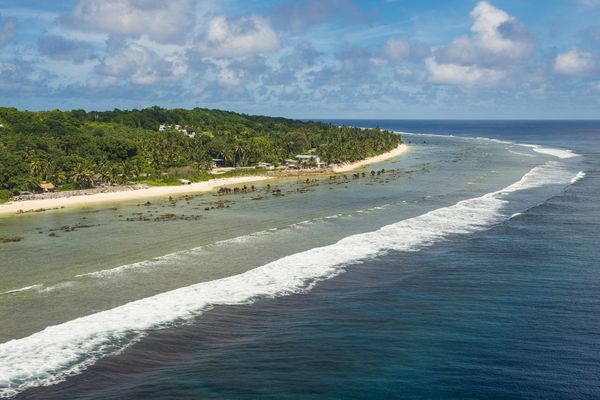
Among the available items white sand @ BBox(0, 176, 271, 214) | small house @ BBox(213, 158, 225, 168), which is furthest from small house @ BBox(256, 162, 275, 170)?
white sand @ BBox(0, 176, 271, 214)

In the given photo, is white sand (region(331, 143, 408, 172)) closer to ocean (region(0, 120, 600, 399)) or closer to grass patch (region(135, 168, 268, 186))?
grass patch (region(135, 168, 268, 186))

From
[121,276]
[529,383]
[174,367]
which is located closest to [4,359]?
[174,367]

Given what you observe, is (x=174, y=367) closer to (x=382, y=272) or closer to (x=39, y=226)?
(x=382, y=272)

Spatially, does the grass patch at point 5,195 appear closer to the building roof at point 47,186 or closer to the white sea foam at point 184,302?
the building roof at point 47,186

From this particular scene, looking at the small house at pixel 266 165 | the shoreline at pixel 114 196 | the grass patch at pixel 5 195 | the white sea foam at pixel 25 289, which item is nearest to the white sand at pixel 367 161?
the small house at pixel 266 165

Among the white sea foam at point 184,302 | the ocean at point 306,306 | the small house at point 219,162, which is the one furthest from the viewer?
the small house at point 219,162

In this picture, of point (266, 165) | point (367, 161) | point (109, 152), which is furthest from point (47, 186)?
point (367, 161)
